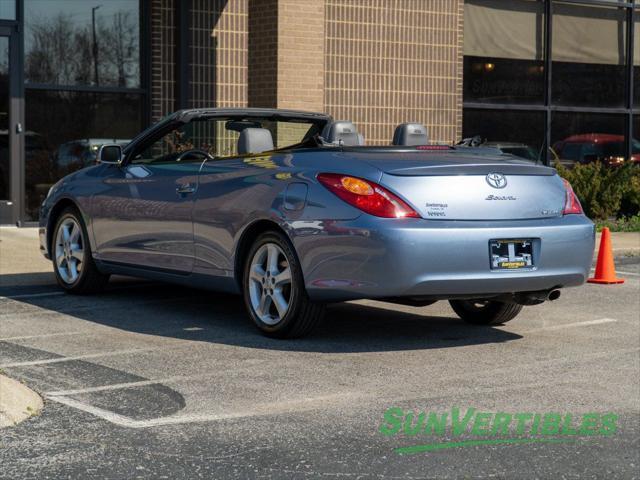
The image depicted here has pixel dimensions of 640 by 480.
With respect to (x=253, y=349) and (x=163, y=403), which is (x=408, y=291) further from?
(x=163, y=403)

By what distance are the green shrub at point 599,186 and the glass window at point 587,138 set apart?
124 centimetres

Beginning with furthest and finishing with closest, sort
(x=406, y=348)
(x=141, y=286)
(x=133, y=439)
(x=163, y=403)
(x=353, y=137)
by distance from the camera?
(x=141, y=286) < (x=353, y=137) < (x=406, y=348) < (x=163, y=403) < (x=133, y=439)

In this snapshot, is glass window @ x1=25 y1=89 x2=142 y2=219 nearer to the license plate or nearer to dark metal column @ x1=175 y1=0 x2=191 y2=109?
dark metal column @ x1=175 y1=0 x2=191 y2=109

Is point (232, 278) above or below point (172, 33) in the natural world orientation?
below

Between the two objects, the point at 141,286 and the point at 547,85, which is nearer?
the point at 141,286

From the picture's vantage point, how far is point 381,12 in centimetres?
1828

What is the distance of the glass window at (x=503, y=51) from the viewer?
19.4m

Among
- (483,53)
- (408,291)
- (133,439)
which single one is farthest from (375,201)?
(483,53)

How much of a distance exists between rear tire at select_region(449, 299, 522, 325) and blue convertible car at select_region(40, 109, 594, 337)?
0.01 metres

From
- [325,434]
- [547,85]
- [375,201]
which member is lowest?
[325,434]

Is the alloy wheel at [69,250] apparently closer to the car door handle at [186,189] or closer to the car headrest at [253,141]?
the car door handle at [186,189]

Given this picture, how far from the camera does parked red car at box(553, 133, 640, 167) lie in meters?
20.6

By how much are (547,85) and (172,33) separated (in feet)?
20.9

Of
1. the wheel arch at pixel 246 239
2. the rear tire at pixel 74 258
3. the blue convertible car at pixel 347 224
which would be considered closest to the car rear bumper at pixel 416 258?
the blue convertible car at pixel 347 224
